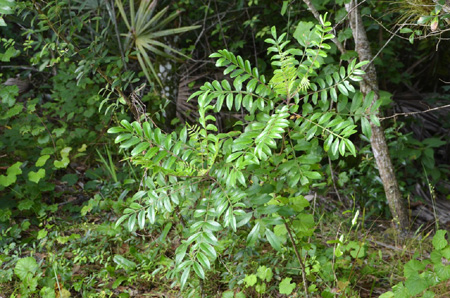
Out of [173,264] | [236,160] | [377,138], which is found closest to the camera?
[236,160]

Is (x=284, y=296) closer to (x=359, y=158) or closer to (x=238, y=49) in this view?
(x=359, y=158)

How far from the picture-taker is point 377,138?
2760mm

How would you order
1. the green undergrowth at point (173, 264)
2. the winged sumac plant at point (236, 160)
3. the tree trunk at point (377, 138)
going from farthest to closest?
the tree trunk at point (377, 138) < the green undergrowth at point (173, 264) < the winged sumac plant at point (236, 160)

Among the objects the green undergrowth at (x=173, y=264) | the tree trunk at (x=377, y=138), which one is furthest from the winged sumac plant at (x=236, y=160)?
the tree trunk at (x=377, y=138)

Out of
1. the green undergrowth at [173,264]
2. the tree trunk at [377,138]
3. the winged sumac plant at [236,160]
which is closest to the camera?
the winged sumac plant at [236,160]

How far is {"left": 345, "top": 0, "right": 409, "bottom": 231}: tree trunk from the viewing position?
2.65 metres

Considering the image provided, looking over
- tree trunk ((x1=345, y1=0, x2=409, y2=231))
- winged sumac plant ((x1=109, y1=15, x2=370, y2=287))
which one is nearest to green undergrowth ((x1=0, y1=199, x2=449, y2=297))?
tree trunk ((x1=345, y1=0, x2=409, y2=231))

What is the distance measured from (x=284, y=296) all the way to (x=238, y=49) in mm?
2936

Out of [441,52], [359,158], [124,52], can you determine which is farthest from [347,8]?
[441,52]

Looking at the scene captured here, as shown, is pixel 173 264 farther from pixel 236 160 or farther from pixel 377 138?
pixel 377 138

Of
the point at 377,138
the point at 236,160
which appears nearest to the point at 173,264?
the point at 236,160

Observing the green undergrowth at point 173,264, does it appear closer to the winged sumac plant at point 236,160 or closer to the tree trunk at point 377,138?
the tree trunk at point 377,138

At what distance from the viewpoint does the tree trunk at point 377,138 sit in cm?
265

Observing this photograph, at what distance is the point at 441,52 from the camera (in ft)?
14.5
